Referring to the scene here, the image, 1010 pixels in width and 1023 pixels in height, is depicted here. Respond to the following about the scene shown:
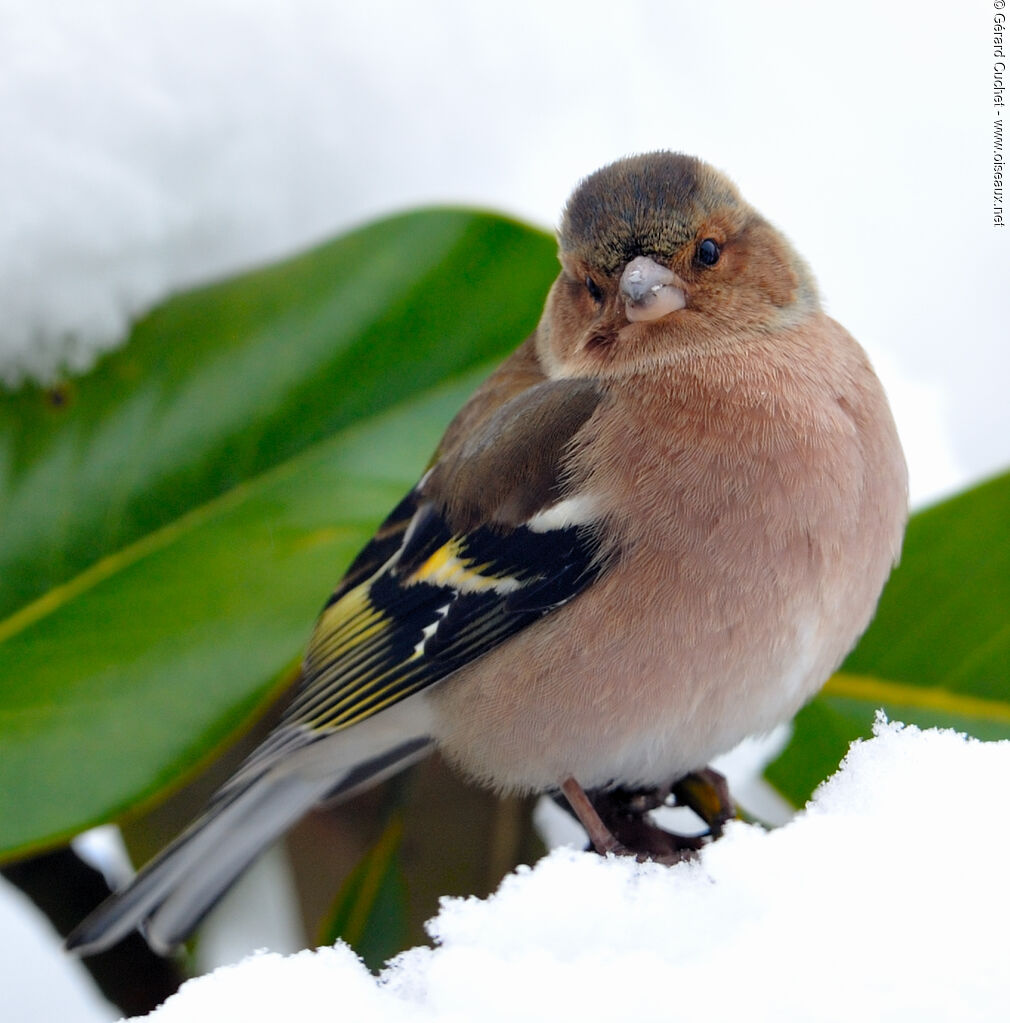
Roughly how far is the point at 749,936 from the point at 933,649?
834 millimetres

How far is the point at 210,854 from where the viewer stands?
1578 millimetres

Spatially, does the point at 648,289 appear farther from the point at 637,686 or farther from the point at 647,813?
the point at 647,813

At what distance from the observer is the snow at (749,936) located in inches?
33.0

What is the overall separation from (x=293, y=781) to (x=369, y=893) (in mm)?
177

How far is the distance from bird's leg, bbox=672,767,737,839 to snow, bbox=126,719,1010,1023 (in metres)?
0.50

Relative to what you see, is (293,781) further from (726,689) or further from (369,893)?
(726,689)

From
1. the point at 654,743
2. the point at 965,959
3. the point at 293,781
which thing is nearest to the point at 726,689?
the point at 654,743

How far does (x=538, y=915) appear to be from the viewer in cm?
97

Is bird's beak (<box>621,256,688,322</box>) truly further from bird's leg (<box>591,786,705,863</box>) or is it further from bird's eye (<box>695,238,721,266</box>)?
bird's leg (<box>591,786,705,863</box>)

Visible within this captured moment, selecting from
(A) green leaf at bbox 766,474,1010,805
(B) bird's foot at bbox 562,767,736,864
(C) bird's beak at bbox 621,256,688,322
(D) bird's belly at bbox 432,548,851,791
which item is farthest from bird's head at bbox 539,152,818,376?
(B) bird's foot at bbox 562,767,736,864

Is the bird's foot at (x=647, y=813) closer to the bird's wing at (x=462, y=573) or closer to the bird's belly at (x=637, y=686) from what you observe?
the bird's belly at (x=637, y=686)

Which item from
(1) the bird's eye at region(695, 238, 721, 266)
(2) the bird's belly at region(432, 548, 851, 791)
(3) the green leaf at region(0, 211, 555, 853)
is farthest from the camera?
(3) the green leaf at region(0, 211, 555, 853)

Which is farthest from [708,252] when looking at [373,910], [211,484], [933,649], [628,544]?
[373,910]

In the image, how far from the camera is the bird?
128 cm
